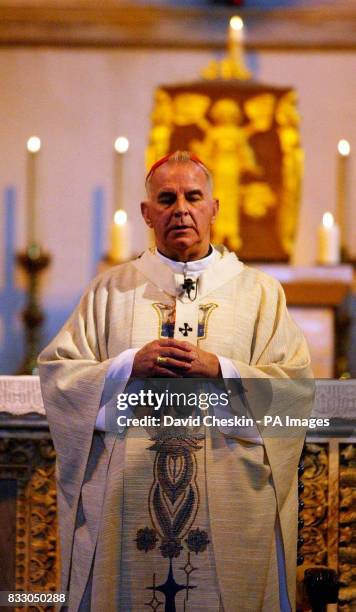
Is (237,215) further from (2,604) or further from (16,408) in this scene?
(2,604)

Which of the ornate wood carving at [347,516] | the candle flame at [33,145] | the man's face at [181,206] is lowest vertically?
the ornate wood carving at [347,516]

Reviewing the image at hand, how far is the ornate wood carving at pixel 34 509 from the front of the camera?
363cm

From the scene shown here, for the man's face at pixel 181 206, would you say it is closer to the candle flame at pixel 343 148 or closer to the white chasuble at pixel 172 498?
the white chasuble at pixel 172 498

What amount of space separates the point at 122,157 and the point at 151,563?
3412 millimetres

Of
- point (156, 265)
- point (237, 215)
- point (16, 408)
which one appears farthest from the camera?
point (237, 215)

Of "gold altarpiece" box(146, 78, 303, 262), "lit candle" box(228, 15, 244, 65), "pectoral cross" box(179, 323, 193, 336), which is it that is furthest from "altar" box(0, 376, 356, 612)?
"lit candle" box(228, 15, 244, 65)

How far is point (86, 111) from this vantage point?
6.15m

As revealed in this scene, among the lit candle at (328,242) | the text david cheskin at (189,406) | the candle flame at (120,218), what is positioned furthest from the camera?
the candle flame at (120,218)

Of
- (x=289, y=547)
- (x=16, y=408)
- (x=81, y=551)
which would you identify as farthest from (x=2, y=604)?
(x=289, y=547)

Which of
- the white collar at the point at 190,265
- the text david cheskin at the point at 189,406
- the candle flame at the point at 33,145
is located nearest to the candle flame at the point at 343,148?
the candle flame at the point at 33,145

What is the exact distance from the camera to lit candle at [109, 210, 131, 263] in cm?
562

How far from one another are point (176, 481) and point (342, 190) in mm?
3294

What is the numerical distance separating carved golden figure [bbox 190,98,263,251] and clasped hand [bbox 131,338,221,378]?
2929 millimetres

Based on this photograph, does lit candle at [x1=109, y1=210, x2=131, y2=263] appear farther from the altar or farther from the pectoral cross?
the pectoral cross
